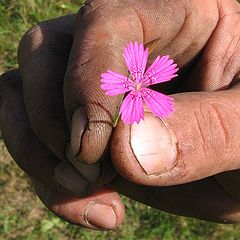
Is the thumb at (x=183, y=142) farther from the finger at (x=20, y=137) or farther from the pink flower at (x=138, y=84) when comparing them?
the finger at (x=20, y=137)

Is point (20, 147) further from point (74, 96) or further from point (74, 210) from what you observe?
point (74, 96)

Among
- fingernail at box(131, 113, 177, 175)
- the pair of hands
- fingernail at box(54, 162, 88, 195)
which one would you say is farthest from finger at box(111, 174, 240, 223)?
fingernail at box(131, 113, 177, 175)

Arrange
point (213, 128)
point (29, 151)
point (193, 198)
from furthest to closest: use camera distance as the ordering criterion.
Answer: point (193, 198) < point (29, 151) < point (213, 128)

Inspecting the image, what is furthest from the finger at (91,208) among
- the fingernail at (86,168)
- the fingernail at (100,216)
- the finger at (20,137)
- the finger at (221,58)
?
the finger at (221,58)

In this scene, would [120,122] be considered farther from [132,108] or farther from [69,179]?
[69,179]

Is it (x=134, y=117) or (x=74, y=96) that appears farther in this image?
(x=74, y=96)

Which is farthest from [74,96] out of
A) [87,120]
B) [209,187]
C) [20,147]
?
[209,187]

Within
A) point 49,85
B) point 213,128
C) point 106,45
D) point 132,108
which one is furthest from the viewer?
point 49,85

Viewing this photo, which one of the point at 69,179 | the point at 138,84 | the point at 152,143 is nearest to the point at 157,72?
the point at 138,84
